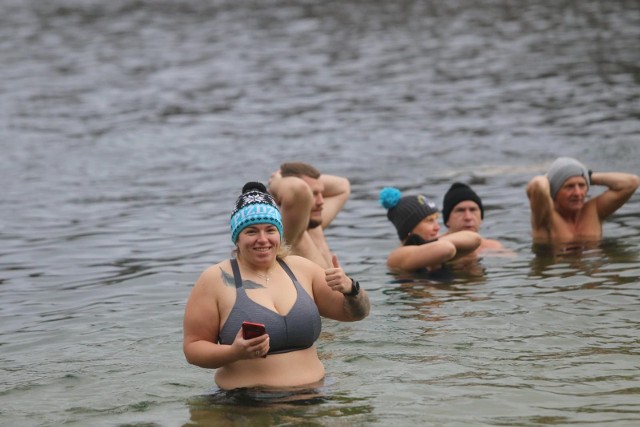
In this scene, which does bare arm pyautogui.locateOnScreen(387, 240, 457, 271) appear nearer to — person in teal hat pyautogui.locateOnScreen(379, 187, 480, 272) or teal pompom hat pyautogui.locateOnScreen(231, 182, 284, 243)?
person in teal hat pyautogui.locateOnScreen(379, 187, 480, 272)

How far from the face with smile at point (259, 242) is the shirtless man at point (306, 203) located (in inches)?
68.6

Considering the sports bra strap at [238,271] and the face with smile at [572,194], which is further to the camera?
the face with smile at [572,194]

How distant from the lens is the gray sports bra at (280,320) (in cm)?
838

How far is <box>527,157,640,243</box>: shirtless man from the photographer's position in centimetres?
1452

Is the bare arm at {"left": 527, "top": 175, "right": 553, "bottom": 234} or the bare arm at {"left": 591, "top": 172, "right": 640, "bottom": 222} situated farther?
the bare arm at {"left": 591, "top": 172, "right": 640, "bottom": 222}

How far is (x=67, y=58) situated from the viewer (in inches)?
1487

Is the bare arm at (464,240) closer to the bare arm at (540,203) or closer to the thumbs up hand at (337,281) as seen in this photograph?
the bare arm at (540,203)

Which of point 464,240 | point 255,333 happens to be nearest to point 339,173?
point 464,240

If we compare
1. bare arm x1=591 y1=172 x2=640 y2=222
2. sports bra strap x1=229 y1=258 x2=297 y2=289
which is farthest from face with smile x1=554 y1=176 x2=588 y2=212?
sports bra strap x1=229 y1=258 x2=297 y2=289

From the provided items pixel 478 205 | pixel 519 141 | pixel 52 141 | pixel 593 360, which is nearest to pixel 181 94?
pixel 52 141

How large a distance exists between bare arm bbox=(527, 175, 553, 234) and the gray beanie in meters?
0.22

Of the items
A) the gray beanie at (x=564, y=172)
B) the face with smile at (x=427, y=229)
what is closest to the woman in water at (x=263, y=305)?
the face with smile at (x=427, y=229)

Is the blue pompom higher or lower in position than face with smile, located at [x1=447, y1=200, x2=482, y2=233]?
higher

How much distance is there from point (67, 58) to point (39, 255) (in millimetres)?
23105
